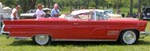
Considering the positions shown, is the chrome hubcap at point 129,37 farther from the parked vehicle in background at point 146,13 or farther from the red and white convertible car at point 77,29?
the parked vehicle in background at point 146,13

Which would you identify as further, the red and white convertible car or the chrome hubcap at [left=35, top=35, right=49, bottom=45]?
the chrome hubcap at [left=35, top=35, right=49, bottom=45]

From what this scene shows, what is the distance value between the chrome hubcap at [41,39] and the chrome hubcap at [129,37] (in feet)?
8.70

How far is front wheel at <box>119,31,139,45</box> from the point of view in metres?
12.8

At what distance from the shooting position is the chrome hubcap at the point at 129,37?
12.8m

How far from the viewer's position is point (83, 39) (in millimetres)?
12594

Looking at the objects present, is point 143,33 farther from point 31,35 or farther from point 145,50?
point 31,35

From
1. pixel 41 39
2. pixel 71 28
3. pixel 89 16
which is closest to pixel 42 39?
pixel 41 39

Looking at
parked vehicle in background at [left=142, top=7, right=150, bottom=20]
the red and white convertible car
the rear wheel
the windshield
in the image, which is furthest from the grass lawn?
parked vehicle in background at [left=142, top=7, right=150, bottom=20]

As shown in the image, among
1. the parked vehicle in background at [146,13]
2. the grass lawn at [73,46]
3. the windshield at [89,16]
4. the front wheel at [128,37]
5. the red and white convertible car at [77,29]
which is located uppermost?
the windshield at [89,16]

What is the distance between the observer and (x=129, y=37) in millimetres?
12812

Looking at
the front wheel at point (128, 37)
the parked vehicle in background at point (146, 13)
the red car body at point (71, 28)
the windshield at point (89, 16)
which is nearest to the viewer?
the red car body at point (71, 28)

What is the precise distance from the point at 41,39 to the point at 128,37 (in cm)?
296

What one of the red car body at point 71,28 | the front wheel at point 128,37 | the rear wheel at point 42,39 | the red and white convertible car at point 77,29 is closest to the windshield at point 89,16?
the red and white convertible car at point 77,29

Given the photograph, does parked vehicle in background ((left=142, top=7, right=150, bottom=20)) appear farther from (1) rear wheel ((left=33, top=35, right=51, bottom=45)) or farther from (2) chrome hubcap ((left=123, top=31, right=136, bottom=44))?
(1) rear wheel ((left=33, top=35, right=51, bottom=45))
